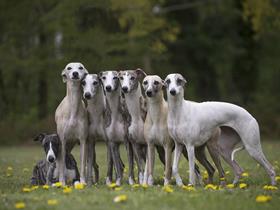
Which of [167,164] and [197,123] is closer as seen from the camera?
[197,123]

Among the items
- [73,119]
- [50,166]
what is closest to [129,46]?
[73,119]

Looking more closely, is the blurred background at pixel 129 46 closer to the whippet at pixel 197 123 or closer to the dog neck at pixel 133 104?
the dog neck at pixel 133 104

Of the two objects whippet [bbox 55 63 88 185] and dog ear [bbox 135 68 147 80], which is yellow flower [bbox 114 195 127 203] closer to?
whippet [bbox 55 63 88 185]

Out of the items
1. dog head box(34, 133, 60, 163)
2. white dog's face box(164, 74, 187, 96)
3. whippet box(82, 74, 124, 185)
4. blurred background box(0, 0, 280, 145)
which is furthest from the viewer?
blurred background box(0, 0, 280, 145)

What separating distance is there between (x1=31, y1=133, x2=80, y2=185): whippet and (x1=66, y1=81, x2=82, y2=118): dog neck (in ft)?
1.79

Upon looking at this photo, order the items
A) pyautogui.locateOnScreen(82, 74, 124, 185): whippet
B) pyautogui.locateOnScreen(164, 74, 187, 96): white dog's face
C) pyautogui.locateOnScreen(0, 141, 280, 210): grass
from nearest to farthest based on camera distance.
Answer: pyautogui.locateOnScreen(0, 141, 280, 210): grass < pyautogui.locateOnScreen(164, 74, 187, 96): white dog's face < pyautogui.locateOnScreen(82, 74, 124, 185): whippet

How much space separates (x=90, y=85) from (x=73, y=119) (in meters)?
0.69

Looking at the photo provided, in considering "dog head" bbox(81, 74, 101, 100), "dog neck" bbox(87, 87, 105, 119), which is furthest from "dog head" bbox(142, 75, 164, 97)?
"dog neck" bbox(87, 87, 105, 119)

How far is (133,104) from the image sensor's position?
1139 centimetres

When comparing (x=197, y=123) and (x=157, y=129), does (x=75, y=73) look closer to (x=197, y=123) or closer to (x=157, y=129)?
(x=157, y=129)

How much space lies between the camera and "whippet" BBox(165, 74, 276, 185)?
10.6 meters

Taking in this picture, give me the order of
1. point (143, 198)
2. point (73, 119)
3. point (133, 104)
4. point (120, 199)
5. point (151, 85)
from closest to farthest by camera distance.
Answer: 1. point (120, 199)
2. point (143, 198)
3. point (151, 85)
4. point (73, 119)
5. point (133, 104)

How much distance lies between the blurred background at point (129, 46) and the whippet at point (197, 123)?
1699 centimetres

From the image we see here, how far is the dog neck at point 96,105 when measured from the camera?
1155cm
